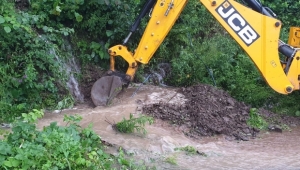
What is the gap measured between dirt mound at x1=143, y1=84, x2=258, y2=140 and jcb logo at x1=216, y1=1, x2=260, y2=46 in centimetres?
119

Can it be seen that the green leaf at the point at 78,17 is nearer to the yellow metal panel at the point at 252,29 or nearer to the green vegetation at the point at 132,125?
the yellow metal panel at the point at 252,29

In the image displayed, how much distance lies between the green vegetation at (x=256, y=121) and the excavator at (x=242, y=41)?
694 millimetres

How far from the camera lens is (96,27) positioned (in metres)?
9.13

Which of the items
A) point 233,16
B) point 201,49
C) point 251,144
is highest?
point 233,16

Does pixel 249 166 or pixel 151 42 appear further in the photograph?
pixel 151 42

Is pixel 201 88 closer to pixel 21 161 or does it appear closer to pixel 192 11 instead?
pixel 192 11

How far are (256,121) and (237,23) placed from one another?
1591 millimetres

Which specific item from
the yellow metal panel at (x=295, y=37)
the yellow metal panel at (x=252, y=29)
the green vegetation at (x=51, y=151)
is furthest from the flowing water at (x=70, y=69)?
the yellow metal panel at (x=295, y=37)

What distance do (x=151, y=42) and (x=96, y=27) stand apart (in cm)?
175

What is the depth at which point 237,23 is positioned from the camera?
7.17 meters

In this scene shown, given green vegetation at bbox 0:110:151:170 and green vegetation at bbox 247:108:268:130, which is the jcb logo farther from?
green vegetation at bbox 0:110:151:170

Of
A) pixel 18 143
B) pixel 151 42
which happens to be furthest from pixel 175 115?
pixel 18 143

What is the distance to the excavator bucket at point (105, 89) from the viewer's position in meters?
8.01

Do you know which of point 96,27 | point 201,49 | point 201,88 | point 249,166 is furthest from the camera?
point 201,49
